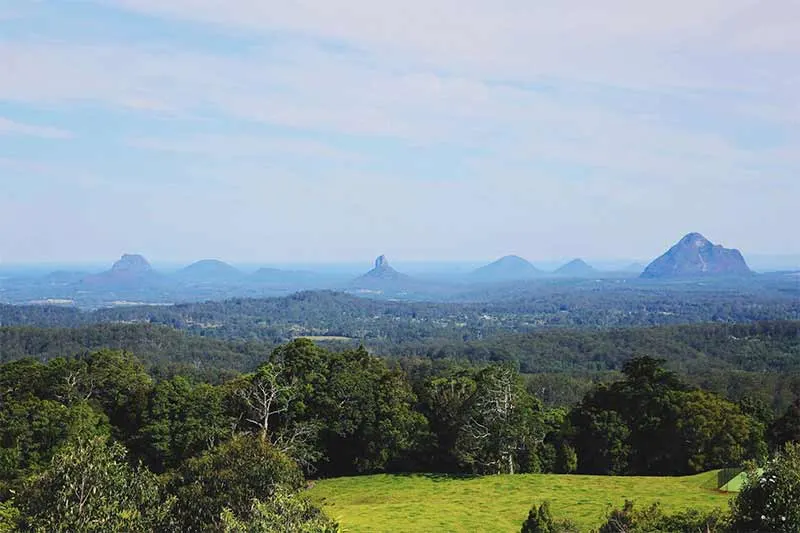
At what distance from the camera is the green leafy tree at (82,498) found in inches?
586

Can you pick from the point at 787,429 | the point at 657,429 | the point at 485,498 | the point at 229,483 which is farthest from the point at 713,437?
the point at 229,483

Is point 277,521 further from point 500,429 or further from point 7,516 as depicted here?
point 500,429

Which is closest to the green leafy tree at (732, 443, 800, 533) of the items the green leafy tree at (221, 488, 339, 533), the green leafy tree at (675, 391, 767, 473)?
the green leafy tree at (221, 488, 339, 533)

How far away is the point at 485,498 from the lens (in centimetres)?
2817

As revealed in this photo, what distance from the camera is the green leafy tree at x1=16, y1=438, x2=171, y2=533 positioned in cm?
1488

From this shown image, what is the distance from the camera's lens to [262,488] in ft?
60.7

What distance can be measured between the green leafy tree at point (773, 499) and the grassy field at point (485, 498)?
6.92 meters

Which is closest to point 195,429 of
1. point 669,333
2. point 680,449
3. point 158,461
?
point 158,461

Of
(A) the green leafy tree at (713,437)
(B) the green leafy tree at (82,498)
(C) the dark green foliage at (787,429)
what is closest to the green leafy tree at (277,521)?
(B) the green leafy tree at (82,498)

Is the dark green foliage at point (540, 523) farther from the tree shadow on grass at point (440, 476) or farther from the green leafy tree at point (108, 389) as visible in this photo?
the green leafy tree at point (108, 389)

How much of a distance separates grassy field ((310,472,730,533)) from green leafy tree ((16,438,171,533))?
7.21 m

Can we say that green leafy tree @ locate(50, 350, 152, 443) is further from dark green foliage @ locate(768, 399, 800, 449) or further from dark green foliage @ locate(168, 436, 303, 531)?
dark green foliage @ locate(768, 399, 800, 449)

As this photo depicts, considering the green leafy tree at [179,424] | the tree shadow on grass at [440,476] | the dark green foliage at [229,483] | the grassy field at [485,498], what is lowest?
the tree shadow on grass at [440,476]

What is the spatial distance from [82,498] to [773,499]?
53.4 feet
